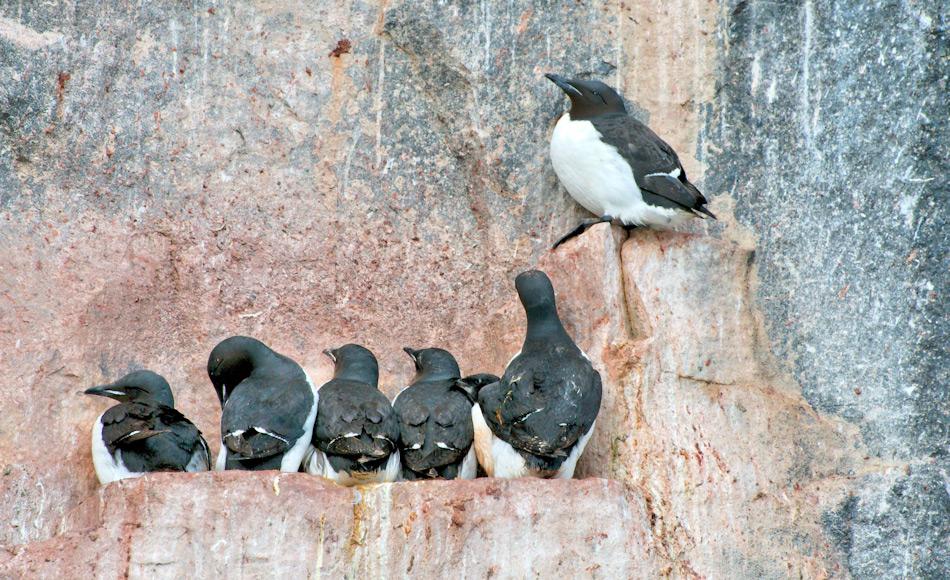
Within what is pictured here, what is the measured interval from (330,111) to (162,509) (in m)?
2.95

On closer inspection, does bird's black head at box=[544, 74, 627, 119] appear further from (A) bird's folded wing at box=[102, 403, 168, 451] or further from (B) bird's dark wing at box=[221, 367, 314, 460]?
(A) bird's folded wing at box=[102, 403, 168, 451]

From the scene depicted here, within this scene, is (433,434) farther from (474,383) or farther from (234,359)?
(234,359)

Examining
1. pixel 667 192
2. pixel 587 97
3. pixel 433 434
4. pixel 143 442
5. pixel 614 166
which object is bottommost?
pixel 143 442

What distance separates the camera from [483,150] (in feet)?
26.9

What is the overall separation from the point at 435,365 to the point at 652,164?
155 cm

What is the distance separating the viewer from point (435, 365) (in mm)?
7422

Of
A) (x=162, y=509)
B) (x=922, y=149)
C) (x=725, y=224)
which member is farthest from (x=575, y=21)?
(x=162, y=509)

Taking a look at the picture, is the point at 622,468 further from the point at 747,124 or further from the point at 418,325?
the point at 747,124

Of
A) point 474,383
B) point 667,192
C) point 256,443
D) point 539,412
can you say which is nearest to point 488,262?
point 474,383

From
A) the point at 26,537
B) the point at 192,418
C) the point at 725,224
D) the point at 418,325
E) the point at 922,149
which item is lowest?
the point at 26,537

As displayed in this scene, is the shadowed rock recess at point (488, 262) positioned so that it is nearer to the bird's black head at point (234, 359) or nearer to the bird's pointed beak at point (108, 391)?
the bird's pointed beak at point (108, 391)

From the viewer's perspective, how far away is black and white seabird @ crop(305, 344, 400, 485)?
22.0ft

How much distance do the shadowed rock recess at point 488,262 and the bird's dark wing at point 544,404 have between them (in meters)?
0.24

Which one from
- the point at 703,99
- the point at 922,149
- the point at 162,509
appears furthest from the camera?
the point at 703,99
